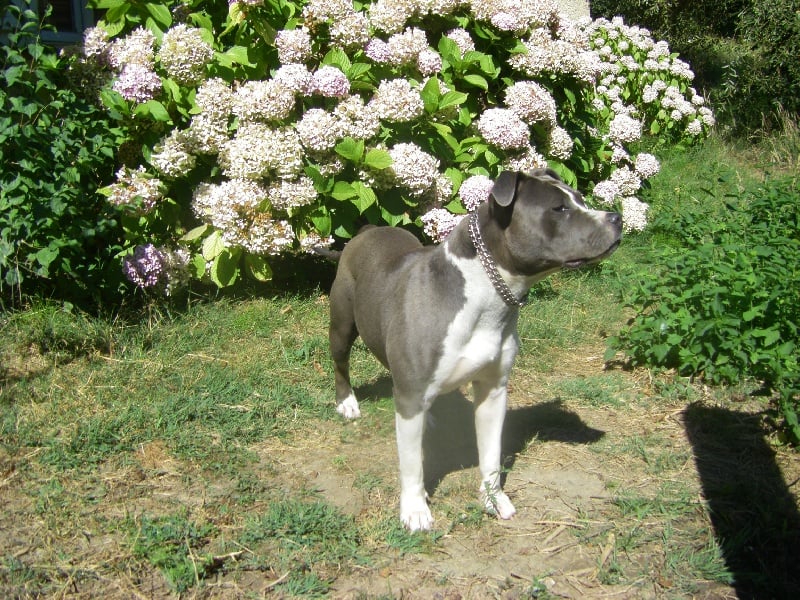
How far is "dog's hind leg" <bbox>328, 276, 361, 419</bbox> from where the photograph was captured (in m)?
4.54

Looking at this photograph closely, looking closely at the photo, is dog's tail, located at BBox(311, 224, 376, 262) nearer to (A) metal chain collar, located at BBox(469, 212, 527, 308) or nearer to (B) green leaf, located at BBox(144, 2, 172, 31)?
(A) metal chain collar, located at BBox(469, 212, 527, 308)

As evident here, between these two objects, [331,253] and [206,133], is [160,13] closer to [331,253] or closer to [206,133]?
[206,133]

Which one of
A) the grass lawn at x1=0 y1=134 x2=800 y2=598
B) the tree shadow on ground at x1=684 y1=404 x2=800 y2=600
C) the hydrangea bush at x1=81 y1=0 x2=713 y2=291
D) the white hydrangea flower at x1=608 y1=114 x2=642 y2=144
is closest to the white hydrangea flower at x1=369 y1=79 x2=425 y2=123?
the hydrangea bush at x1=81 y1=0 x2=713 y2=291

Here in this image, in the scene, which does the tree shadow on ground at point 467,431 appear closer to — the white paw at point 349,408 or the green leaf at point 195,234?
the white paw at point 349,408

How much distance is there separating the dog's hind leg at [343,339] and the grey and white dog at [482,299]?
685 mm

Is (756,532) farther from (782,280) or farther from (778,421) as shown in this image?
(782,280)

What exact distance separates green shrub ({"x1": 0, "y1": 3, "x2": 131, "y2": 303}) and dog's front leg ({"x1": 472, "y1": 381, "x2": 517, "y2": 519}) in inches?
114

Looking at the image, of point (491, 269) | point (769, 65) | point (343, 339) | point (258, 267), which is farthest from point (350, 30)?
point (769, 65)

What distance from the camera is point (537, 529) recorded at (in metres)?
3.75

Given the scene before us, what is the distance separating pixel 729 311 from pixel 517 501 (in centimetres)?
202

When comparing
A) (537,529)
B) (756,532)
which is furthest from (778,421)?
(537,529)

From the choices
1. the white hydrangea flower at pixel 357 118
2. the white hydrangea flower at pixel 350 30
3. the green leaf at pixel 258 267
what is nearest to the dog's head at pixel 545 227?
the white hydrangea flower at pixel 357 118

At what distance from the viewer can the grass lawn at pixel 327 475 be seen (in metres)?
3.35

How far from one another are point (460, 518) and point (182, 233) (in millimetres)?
3382
